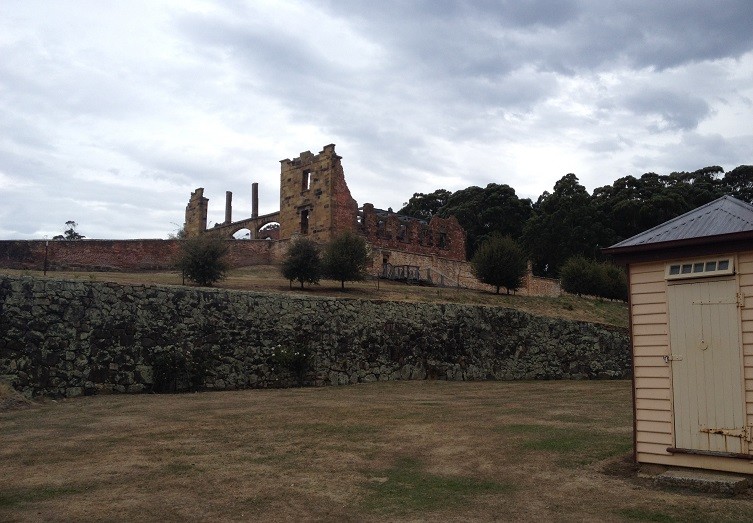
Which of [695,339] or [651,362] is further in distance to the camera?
[651,362]

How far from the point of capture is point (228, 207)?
2393 inches

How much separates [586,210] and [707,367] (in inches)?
2017

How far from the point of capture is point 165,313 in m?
19.7

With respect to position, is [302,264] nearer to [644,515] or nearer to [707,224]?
[707,224]

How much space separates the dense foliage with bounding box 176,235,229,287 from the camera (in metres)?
28.1

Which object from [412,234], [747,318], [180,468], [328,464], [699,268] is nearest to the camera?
[747,318]

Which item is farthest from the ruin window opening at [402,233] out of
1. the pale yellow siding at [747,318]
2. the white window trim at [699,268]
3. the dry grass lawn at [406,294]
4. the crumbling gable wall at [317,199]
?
the pale yellow siding at [747,318]

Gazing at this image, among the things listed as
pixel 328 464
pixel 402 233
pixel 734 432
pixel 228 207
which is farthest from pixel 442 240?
pixel 734 432

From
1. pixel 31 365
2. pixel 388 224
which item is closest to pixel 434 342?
pixel 31 365

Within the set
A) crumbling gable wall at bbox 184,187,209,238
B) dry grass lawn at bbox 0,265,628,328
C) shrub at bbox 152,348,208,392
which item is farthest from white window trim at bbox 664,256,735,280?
crumbling gable wall at bbox 184,187,209,238

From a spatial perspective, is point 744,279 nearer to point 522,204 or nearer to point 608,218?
point 608,218

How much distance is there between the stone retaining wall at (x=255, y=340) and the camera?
17422 mm

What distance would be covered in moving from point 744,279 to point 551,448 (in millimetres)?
3955

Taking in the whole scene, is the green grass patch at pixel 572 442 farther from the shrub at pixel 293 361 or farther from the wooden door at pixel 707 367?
the shrub at pixel 293 361
